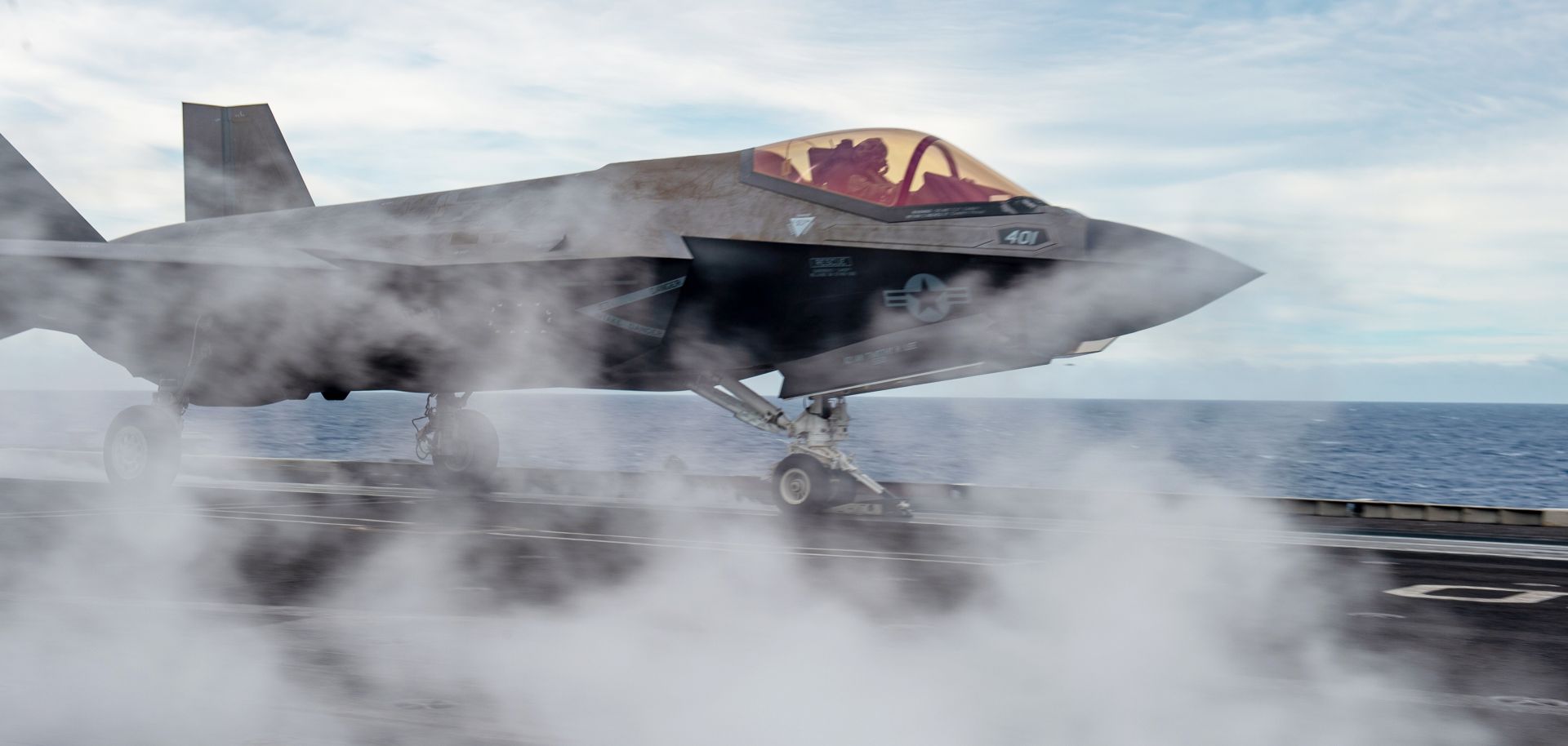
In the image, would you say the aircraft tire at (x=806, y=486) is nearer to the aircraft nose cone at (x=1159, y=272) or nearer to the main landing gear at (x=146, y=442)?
the aircraft nose cone at (x=1159, y=272)

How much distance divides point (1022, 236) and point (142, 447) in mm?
11956

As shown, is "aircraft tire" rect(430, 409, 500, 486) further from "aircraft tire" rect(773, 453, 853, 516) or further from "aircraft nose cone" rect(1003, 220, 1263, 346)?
"aircraft nose cone" rect(1003, 220, 1263, 346)

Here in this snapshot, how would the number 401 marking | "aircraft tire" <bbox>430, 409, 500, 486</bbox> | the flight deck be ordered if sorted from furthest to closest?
"aircraft tire" <bbox>430, 409, 500, 486</bbox> → the number 401 marking → the flight deck

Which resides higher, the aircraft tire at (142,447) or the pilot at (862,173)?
the pilot at (862,173)

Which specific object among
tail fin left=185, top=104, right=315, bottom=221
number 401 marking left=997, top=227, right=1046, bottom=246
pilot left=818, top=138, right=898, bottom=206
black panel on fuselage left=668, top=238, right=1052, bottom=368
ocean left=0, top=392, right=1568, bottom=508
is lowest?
ocean left=0, top=392, right=1568, bottom=508

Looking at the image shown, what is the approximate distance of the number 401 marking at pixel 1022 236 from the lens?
40.7 ft

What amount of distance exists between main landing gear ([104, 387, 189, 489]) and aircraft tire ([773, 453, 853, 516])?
8183 millimetres

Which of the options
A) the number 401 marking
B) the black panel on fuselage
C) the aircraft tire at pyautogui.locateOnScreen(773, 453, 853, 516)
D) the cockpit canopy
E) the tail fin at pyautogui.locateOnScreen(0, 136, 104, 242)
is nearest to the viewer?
the number 401 marking

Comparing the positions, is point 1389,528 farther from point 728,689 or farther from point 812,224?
point 728,689

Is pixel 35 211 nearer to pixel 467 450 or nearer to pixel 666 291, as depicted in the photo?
pixel 467 450

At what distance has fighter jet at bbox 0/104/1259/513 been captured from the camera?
1263 centimetres

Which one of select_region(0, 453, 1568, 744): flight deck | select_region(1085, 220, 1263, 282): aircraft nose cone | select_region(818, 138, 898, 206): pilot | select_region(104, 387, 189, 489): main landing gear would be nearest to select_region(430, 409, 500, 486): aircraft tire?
select_region(0, 453, 1568, 744): flight deck

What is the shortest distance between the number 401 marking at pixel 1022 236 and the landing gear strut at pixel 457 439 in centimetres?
956

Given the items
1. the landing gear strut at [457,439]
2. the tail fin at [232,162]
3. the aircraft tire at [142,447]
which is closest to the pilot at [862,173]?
the landing gear strut at [457,439]
